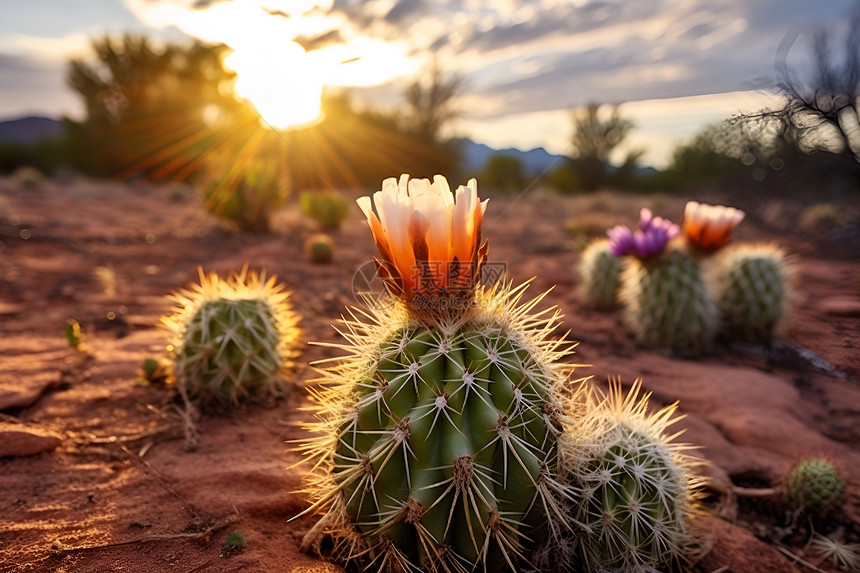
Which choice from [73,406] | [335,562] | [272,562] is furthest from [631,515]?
[73,406]

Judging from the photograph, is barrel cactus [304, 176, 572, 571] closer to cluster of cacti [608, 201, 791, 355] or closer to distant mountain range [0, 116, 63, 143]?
cluster of cacti [608, 201, 791, 355]

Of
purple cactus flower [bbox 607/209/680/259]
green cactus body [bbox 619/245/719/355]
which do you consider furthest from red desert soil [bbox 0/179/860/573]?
purple cactus flower [bbox 607/209/680/259]

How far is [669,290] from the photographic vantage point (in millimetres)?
4605

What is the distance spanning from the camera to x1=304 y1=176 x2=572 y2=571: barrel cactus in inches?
62.2

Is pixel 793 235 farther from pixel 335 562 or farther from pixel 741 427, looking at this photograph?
pixel 335 562

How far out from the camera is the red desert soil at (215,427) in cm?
198

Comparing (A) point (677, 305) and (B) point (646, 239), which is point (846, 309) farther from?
(B) point (646, 239)

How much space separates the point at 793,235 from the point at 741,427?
5.35 metres

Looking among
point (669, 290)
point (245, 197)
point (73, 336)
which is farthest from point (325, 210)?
point (669, 290)

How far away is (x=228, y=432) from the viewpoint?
282 centimetres

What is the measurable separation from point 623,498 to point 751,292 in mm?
3653

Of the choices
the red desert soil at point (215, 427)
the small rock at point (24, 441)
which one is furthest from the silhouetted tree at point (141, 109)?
the small rock at point (24, 441)

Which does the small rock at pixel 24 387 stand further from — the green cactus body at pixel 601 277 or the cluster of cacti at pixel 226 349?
the green cactus body at pixel 601 277

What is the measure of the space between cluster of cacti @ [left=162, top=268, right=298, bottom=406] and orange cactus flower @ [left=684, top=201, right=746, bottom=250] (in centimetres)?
355
